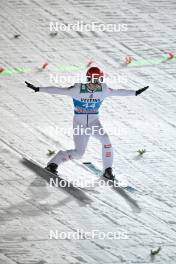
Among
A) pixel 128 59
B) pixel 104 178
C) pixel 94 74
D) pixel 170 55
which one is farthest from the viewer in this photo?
pixel 170 55

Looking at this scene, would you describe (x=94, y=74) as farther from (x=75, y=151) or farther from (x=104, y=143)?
(x=75, y=151)

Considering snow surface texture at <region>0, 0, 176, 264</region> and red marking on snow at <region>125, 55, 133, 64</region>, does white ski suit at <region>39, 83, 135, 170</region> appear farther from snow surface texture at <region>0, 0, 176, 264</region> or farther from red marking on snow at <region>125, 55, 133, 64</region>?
red marking on snow at <region>125, 55, 133, 64</region>

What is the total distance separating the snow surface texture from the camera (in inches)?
458

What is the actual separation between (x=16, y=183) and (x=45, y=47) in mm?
5318

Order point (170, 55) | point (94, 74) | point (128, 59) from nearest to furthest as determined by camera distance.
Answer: point (94, 74) < point (128, 59) < point (170, 55)

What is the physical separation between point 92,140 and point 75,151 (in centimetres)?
144

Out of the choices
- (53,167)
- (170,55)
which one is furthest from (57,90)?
(170,55)

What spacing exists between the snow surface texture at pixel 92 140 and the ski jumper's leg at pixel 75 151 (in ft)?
1.09

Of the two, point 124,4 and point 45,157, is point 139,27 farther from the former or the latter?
point 45,157

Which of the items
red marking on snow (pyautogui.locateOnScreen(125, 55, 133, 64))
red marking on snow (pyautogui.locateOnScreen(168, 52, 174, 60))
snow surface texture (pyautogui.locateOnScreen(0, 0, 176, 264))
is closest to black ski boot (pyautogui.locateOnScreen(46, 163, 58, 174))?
snow surface texture (pyautogui.locateOnScreen(0, 0, 176, 264))

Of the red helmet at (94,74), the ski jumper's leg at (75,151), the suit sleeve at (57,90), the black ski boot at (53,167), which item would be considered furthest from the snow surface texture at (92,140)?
the red helmet at (94,74)

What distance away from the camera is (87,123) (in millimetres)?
13297

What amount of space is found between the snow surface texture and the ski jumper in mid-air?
0.35 m

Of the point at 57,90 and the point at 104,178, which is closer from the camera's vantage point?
the point at 57,90
